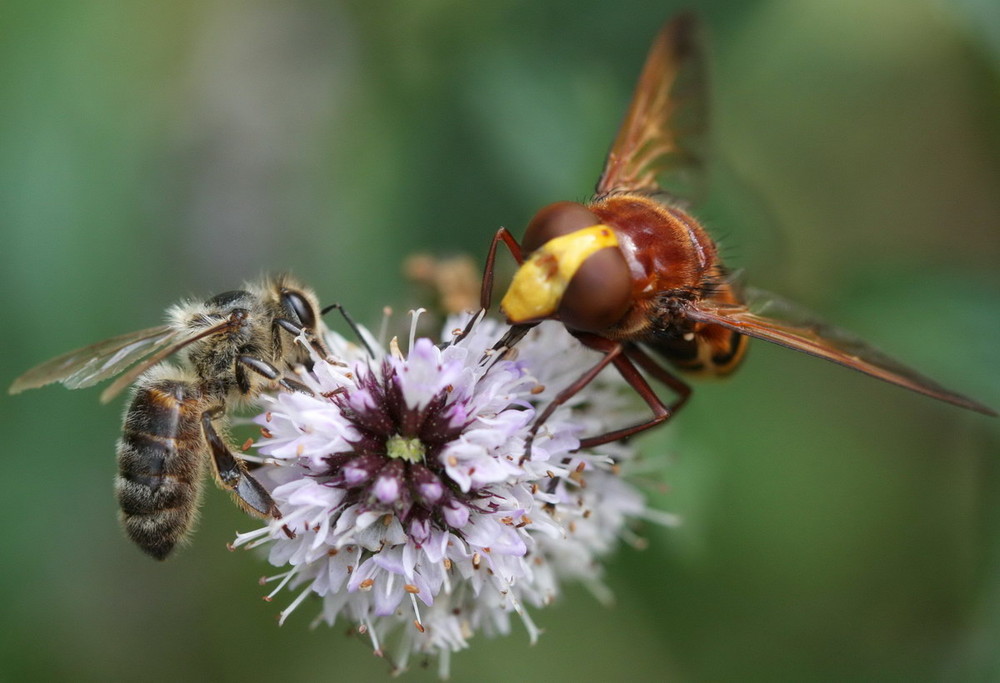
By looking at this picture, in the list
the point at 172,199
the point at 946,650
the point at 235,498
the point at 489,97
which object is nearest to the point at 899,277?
the point at 946,650

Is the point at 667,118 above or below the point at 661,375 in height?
above

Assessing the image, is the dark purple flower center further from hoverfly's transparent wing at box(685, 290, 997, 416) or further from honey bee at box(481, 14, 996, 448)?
hoverfly's transparent wing at box(685, 290, 997, 416)

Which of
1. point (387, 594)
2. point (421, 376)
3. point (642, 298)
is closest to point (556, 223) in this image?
point (642, 298)

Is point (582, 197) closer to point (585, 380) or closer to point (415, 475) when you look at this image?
point (585, 380)

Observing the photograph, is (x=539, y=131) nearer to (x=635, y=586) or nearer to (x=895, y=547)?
(x=635, y=586)

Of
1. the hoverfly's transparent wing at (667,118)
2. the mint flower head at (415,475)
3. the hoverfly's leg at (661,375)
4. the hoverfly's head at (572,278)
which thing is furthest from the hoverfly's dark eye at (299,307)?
the hoverfly's transparent wing at (667,118)
